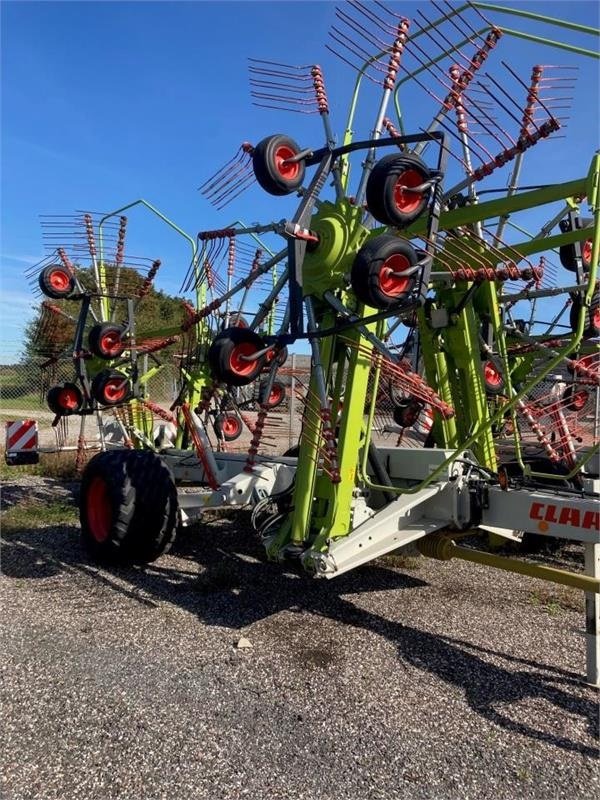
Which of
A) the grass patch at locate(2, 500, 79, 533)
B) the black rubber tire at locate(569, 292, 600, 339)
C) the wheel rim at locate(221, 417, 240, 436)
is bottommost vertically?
the grass patch at locate(2, 500, 79, 533)

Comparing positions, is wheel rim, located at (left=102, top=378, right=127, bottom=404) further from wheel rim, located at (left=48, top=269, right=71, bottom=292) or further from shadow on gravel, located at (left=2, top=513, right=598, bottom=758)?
shadow on gravel, located at (left=2, top=513, right=598, bottom=758)

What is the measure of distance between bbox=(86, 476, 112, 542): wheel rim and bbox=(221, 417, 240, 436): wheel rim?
3317mm

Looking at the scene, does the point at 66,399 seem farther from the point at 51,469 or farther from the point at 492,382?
the point at 492,382

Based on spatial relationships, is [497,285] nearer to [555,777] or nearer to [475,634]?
[475,634]

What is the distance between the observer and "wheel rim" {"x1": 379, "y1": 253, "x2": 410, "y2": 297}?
3.70 metres

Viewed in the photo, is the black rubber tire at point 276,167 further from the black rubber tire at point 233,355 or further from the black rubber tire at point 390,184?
the black rubber tire at point 233,355

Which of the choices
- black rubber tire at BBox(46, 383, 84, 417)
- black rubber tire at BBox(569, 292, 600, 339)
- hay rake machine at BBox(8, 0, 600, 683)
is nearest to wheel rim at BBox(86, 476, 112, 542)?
hay rake machine at BBox(8, 0, 600, 683)

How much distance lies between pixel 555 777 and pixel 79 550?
4886 millimetres

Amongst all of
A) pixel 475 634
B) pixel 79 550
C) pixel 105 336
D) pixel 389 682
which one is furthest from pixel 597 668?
pixel 105 336

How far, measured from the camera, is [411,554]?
6582 millimetres

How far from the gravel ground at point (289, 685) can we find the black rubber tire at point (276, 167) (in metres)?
2.94

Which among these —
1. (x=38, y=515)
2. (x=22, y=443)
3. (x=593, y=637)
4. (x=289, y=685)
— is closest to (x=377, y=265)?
(x=289, y=685)

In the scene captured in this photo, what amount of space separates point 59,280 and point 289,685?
6.33m

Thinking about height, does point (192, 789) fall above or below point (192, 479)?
below
